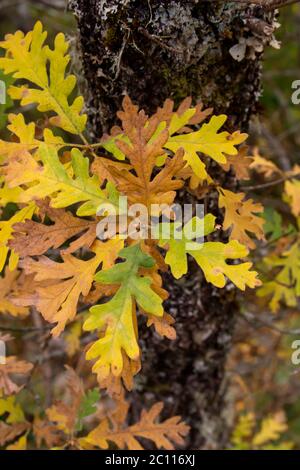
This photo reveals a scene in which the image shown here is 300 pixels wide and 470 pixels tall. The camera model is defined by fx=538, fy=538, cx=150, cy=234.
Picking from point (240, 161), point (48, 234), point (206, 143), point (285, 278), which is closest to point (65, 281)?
point (48, 234)

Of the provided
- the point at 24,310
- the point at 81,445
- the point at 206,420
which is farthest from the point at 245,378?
the point at 24,310

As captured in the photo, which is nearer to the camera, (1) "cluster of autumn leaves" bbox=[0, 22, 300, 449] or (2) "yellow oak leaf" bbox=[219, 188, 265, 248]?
(1) "cluster of autumn leaves" bbox=[0, 22, 300, 449]

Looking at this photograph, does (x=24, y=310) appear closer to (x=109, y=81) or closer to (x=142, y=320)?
(x=142, y=320)

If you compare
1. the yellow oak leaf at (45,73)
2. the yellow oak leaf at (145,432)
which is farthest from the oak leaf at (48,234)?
the yellow oak leaf at (145,432)

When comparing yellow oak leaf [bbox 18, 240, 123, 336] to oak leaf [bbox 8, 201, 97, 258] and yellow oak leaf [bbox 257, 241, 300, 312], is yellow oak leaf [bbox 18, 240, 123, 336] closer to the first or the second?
oak leaf [bbox 8, 201, 97, 258]

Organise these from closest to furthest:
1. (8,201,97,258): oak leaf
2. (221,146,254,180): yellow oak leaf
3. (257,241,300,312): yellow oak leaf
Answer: (8,201,97,258): oak leaf
(221,146,254,180): yellow oak leaf
(257,241,300,312): yellow oak leaf

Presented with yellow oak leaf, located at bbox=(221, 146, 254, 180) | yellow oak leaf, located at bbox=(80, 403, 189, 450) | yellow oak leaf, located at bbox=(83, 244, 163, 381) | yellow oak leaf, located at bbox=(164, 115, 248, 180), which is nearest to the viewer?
yellow oak leaf, located at bbox=(83, 244, 163, 381)

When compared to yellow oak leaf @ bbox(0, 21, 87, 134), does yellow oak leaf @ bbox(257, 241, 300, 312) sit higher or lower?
lower

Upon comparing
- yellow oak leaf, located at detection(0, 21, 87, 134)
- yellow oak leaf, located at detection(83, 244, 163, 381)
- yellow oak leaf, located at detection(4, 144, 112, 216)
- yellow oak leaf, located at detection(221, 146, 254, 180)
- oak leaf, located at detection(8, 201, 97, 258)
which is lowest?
yellow oak leaf, located at detection(83, 244, 163, 381)

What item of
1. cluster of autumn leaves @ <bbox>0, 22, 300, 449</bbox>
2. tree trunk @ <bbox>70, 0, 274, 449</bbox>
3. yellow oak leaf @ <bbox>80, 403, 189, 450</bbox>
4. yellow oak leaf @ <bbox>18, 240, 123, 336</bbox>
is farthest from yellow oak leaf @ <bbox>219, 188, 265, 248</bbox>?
yellow oak leaf @ <bbox>80, 403, 189, 450</bbox>

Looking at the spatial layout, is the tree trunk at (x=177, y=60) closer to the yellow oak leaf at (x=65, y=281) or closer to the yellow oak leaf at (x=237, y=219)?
the yellow oak leaf at (x=237, y=219)

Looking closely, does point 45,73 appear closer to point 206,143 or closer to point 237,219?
point 206,143
